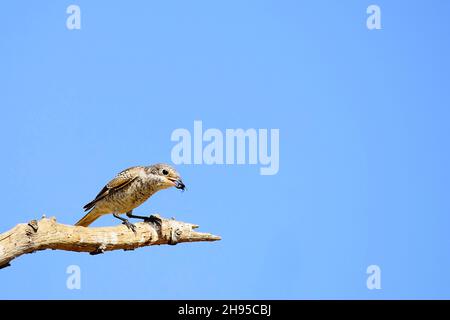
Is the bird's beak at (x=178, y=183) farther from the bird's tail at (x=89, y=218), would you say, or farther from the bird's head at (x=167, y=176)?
the bird's tail at (x=89, y=218)

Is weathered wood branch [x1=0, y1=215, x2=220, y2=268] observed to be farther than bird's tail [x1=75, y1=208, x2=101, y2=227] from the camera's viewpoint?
No

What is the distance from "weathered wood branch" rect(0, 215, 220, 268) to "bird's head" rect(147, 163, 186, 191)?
2.05 feet

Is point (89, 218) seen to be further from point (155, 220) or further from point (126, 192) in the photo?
point (155, 220)

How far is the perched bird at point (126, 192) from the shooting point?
1510 centimetres

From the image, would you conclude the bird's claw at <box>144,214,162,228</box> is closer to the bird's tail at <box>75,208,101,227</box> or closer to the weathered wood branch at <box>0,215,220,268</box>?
the weathered wood branch at <box>0,215,220,268</box>

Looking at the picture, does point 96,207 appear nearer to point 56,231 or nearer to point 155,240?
point 155,240

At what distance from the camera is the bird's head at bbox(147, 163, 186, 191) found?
14.9 meters

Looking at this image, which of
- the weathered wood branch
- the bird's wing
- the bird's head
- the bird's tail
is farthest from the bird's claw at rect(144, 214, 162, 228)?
the bird's tail

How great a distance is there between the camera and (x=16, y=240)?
12195mm

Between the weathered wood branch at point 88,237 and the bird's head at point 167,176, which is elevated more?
the bird's head at point 167,176

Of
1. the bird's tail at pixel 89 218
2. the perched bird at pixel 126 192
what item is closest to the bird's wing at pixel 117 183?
the perched bird at pixel 126 192

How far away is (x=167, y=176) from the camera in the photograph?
49.0 feet
